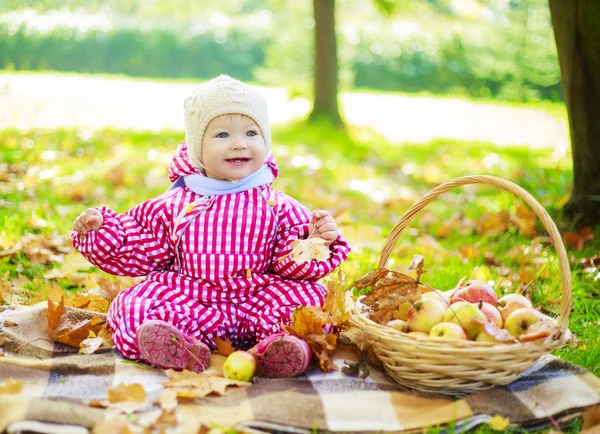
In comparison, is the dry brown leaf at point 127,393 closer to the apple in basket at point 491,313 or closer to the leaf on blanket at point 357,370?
the leaf on blanket at point 357,370

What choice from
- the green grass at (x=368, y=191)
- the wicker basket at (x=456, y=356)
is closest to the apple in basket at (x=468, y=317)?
the wicker basket at (x=456, y=356)

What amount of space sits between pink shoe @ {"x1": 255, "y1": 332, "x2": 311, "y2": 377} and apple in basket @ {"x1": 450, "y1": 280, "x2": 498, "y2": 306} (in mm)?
635

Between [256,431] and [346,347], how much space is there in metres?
0.80

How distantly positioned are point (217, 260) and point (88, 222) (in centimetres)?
56

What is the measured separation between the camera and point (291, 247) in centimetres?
288

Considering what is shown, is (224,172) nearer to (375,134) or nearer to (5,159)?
(5,159)

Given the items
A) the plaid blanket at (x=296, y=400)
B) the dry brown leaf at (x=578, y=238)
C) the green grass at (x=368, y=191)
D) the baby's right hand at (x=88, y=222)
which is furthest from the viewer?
the dry brown leaf at (x=578, y=238)

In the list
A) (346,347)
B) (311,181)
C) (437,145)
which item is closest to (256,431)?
(346,347)

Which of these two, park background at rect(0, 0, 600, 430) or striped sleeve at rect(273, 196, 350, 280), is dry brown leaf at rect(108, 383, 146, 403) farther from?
park background at rect(0, 0, 600, 430)

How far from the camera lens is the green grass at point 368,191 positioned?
391cm

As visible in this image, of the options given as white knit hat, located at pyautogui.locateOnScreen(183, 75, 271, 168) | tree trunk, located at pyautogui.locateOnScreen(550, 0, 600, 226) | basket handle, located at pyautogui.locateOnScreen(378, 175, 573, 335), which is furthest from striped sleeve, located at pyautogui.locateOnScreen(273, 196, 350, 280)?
tree trunk, located at pyautogui.locateOnScreen(550, 0, 600, 226)

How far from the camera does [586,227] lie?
4430 mm

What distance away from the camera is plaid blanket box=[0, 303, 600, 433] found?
2167 millimetres

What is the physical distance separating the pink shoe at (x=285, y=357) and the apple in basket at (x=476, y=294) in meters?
0.64
